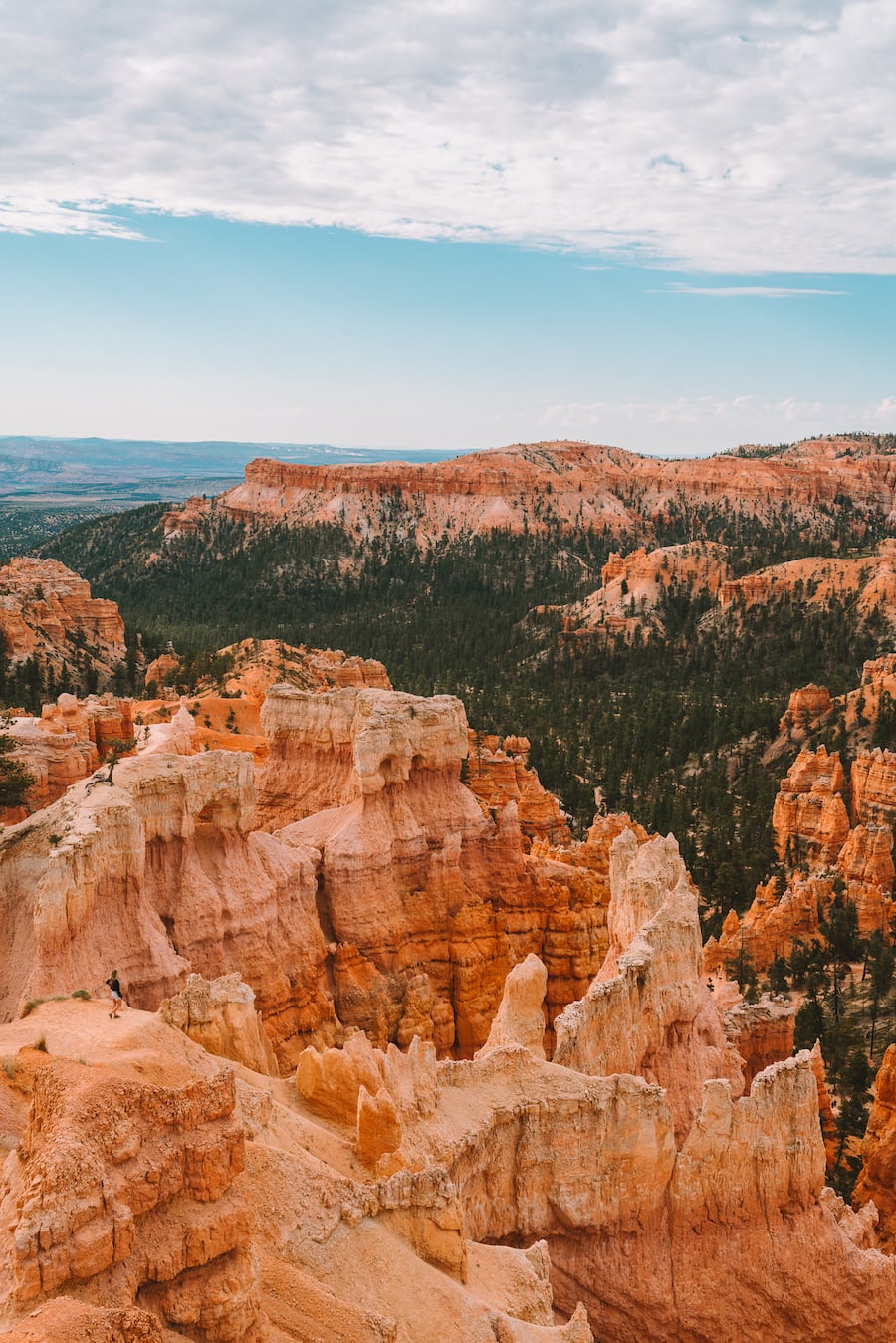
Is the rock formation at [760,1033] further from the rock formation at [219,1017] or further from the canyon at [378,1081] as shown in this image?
the rock formation at [219,1017]

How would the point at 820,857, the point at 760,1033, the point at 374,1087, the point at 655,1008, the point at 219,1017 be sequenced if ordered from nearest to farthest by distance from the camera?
the point at 374,1087, the point at 219,1017, the point at 655,1008, the point at 760,1033, the point at 820,857

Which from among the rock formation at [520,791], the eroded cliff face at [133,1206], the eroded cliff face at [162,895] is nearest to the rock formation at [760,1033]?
the eroded cliff face at [162,895]

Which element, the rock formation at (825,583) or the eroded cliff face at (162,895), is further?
the rock formation at (825,583)

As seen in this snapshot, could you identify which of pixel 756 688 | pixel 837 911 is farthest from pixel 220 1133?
pixel 756 688

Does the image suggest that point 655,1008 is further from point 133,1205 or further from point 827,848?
point 827,848

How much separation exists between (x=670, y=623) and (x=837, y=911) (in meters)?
76.1

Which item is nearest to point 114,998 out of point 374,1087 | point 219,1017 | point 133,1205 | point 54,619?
point 219,1017

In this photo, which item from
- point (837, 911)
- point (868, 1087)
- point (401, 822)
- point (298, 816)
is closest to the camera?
point (401, 822)

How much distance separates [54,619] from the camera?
2589 inches

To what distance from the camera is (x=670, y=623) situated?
116 m

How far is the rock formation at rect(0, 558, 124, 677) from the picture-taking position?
59781mm

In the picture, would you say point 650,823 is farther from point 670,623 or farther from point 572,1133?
point 670,623

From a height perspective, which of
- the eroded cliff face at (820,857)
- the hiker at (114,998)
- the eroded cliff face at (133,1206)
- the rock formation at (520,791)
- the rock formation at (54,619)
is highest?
the eroded cliff face at (133,1206)

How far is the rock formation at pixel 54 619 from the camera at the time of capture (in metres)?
59.8
